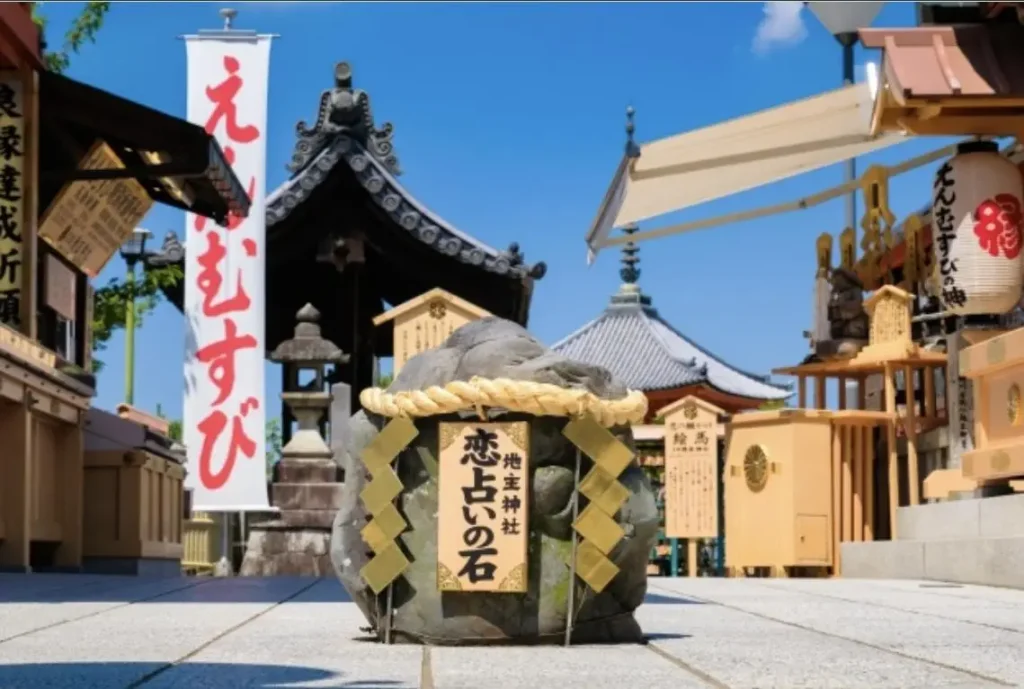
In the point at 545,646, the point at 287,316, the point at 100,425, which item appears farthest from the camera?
the point at 287,316

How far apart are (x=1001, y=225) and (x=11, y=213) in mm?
7769

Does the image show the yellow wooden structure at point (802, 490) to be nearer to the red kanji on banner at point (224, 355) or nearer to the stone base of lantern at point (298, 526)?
the stone base of lantern at point (298, 526)

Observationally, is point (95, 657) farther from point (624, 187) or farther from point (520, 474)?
point (624, 187)

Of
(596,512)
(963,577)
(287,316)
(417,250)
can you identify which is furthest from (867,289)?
(596,512)

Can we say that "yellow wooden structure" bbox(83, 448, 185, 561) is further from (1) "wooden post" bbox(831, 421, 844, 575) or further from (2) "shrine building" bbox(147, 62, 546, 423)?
(1) "wooden post" bbox(831, 421, 844, 575)

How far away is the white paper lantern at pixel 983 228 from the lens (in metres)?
12.9

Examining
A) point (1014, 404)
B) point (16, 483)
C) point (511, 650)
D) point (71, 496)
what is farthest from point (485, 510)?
point (71, 496)

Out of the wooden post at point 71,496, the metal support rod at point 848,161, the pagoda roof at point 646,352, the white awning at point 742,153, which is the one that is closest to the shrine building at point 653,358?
the pagoda roof at point 646,352

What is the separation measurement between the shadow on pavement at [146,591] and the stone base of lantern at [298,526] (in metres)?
4.12

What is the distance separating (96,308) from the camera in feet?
76.8

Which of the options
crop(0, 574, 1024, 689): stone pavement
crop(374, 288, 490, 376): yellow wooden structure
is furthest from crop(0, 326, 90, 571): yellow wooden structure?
crop(0, 574, 1024, 689): stone pavement

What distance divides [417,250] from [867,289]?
5898 millimetres

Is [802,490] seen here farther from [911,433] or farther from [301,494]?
[301,494]

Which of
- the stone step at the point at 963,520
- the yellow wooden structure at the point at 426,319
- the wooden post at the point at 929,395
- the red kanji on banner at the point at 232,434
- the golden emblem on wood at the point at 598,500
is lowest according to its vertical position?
the stone step at the point at 963,520
